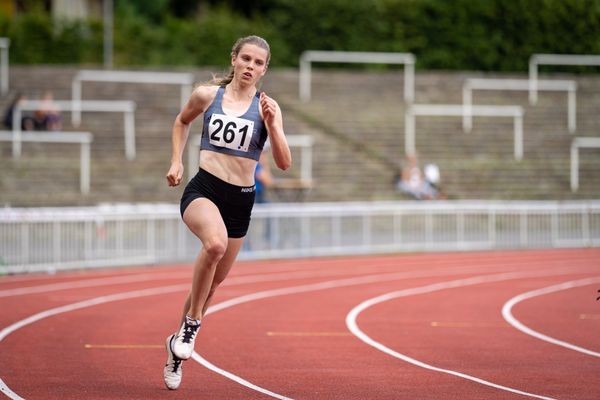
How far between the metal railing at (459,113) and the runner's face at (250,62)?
864 inches

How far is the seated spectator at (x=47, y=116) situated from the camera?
92.2ft

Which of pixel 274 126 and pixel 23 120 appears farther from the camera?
pixel 23 120

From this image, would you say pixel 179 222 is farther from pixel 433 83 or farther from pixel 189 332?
pixel 433 83

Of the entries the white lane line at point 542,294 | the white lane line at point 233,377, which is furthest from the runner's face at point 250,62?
the white lane line at point 542,294

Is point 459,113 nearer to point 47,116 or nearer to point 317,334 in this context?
point 47,116

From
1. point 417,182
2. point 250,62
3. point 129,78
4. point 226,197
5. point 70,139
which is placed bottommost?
point 226,197

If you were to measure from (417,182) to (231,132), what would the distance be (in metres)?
19.4

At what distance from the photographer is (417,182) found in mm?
26844

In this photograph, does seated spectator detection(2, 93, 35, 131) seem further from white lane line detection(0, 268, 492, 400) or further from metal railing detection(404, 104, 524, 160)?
white lane line detection(0, 268, 492, 400)

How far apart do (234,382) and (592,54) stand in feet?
105

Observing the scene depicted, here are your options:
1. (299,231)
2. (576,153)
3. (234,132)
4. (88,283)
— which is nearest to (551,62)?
(576,153)

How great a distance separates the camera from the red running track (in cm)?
801

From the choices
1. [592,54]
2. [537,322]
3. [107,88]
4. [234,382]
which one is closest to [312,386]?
[234,382]

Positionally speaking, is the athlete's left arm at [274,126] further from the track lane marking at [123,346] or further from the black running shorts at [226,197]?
the track lane marking at [123,346]
